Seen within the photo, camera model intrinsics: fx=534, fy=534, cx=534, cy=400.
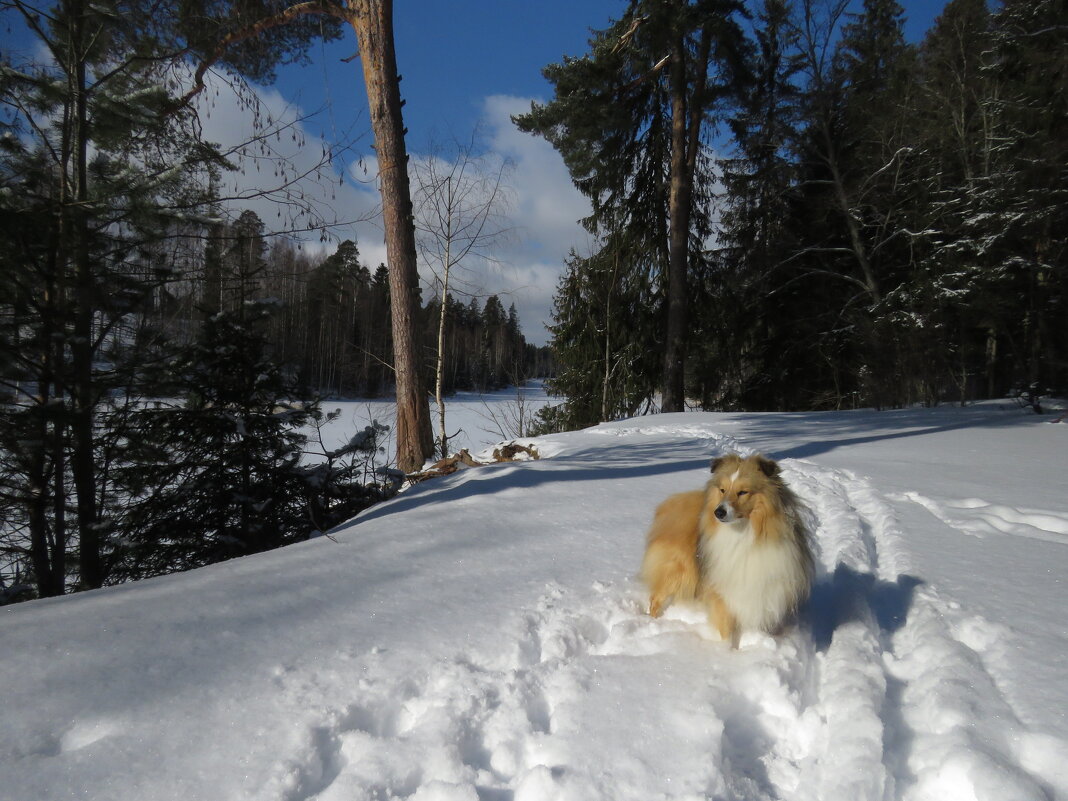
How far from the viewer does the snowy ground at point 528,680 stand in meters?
1.71

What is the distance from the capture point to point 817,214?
17141mm

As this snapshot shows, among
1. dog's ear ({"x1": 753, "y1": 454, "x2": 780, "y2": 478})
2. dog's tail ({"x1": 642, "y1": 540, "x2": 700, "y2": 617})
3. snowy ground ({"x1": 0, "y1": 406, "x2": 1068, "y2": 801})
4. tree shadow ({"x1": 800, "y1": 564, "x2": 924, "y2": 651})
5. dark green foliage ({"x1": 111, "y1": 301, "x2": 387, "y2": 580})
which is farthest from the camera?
dark green foliage ({"x1": 111, "y1": 301, "x2": 387, "y2": 580})

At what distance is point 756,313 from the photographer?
18.1 meters

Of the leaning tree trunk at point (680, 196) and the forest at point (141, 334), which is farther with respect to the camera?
the leaning tree trunk at point (680, 196)

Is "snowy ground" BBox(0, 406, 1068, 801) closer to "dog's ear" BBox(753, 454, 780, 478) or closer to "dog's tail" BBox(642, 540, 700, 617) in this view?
"dog's tail" BBox(642, 540, 700, 617)

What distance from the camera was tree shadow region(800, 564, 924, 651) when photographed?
9.34 feet

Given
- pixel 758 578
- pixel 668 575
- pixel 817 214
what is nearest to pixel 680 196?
pixel 817 214

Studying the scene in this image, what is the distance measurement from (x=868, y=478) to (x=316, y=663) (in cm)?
563

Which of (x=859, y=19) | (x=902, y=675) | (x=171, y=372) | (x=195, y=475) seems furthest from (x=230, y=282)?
(x=859, y=19)

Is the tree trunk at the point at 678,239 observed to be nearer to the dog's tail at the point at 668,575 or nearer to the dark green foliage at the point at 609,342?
the dark green foliage at the point at 609,342

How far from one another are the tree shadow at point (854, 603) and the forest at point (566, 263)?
11.9 ft

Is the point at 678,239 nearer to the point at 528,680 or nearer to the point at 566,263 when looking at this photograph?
the point at 566,263

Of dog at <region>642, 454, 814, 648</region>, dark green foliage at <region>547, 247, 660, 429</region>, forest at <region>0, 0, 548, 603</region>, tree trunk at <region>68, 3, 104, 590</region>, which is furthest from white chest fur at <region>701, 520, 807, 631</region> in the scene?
dark green foliage at <region>547, 247, 660, 429</region>

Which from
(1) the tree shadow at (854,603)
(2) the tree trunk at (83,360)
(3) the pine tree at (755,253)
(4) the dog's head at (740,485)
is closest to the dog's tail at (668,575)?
(4) the dog's head at (740,485)
